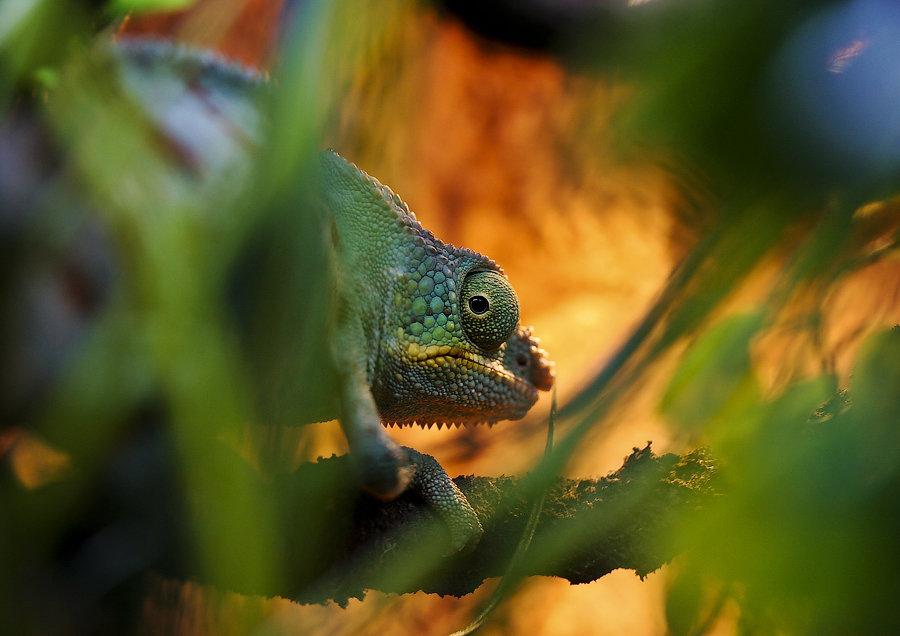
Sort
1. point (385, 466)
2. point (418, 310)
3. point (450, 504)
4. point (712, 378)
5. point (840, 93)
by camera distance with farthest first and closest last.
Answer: point (418, 310) → point (450, 504) → point (385, 466) → point (712, 378) → point (840, 93)

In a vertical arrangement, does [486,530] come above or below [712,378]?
below

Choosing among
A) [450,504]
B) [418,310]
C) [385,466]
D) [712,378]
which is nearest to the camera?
[712,378]

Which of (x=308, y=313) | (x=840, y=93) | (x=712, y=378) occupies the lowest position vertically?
(x=308, y=313)

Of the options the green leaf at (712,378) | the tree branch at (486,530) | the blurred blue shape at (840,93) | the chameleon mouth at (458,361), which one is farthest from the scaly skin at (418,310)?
the blurred blue shape at (840,93)

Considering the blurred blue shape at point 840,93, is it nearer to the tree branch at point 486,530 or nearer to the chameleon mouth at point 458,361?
the tree branch at point 486,530

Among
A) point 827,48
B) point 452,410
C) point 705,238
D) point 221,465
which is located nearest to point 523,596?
point 221,465

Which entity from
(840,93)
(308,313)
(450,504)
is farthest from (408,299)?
(840,93)

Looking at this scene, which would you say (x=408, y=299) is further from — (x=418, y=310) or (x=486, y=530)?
(x=486, y=530)
